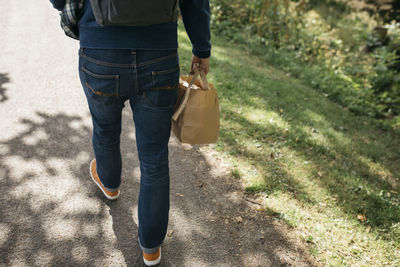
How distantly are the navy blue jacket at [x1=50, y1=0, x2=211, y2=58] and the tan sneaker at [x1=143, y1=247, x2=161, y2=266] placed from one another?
1.39 metres

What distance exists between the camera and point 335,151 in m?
3.84

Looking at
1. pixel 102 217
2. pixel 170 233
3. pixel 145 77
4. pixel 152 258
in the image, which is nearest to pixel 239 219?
pixel 170 233

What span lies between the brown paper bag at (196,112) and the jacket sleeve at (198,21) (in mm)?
196

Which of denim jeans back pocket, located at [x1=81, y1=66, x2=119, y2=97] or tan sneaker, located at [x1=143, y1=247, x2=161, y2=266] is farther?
tan sneaker, located at [x1=143, y1=247, x2=161, y2=266]

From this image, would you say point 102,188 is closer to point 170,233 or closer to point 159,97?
point 170,233

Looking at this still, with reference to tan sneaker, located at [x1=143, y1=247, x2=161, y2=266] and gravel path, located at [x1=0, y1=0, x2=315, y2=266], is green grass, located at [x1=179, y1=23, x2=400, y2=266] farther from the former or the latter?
tan sneaker, located at [x1=143, y1=247, x2=161, y2=266]

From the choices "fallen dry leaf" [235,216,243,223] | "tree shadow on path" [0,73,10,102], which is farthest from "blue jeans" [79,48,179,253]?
"tree shadow on path" [0,73,10,102]

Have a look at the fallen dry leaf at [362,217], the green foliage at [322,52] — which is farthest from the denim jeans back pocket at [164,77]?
the green foliage at [322,52]

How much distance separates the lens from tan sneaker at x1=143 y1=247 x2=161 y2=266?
2042 mm

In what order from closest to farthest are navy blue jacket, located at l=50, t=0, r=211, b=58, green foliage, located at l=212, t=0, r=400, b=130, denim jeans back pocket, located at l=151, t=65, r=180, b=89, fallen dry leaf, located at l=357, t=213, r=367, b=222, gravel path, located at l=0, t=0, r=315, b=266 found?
navy blue jacket, located at l=50, t=0, r=211, b=58, denim jeans back pocket, located at l=151, t=65, r=180, b=89, gravel path, located at l=0, t=0, r=315, b=266, fallen dry leaf, located at l=357, t=213, r=367, b=222, green foliage, located at l=212, t=0, r=400, b=130

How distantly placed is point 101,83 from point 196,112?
63 centimetres

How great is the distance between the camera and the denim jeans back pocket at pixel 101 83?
4.90 feet

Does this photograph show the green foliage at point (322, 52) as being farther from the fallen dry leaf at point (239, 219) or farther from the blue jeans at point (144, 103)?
the blue jeans at point (144, 103)

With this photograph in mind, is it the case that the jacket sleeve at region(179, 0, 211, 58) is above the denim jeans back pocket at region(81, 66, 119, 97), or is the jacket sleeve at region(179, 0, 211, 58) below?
above
